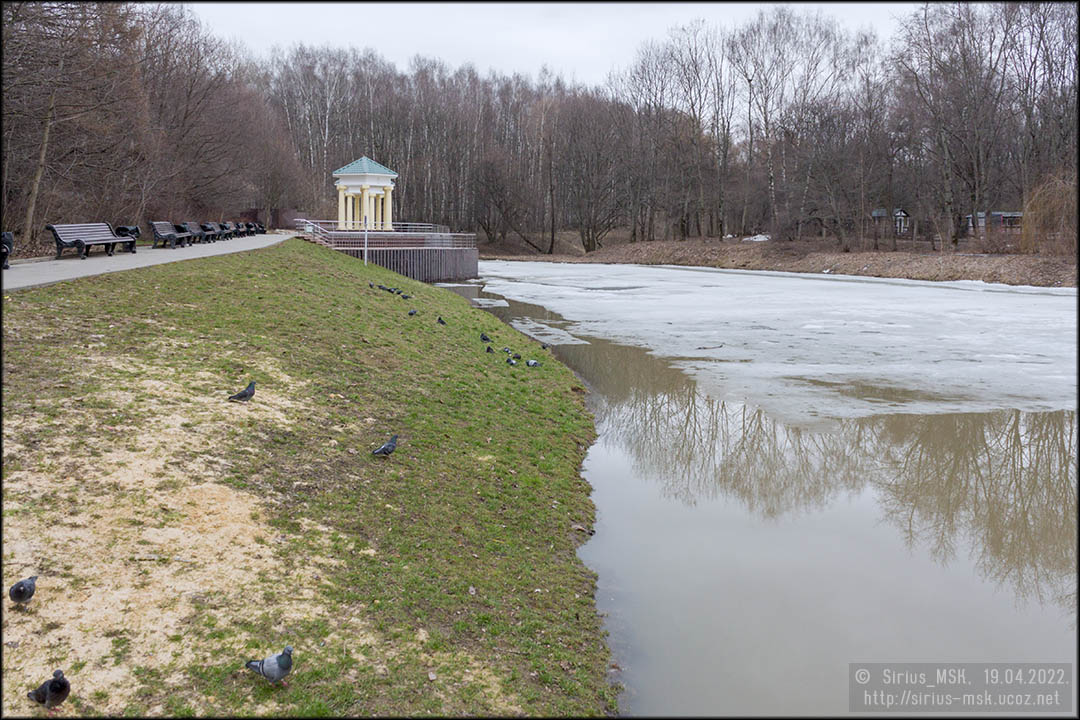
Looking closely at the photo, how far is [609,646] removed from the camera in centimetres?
Answer: 597

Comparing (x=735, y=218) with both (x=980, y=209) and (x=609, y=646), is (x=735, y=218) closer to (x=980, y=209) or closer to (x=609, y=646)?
(x=980, y=209)

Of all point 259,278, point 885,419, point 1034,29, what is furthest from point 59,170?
point 1034,29

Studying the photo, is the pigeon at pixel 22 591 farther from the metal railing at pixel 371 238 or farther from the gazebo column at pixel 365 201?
the gazebo column at pixel 365 201

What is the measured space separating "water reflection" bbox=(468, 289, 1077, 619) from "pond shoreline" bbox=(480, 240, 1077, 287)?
9414 millimetres

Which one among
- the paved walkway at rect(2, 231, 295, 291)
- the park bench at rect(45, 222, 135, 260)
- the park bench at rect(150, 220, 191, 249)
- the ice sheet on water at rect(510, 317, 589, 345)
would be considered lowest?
the ice sheet on water at rect(510, 317, 589, 345)

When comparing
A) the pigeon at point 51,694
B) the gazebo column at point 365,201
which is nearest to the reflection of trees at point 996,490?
the pigeon at point 51,694

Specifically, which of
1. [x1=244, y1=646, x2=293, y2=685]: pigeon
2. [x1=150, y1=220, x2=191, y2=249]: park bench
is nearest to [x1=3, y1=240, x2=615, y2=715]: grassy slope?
[x1=244, y1=646, x2=293, y2=685]: pigeon

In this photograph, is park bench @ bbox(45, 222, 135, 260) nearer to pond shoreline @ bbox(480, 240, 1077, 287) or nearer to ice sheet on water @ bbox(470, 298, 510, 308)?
ice sheet on water @ bbox(470, 298, 510, 308)

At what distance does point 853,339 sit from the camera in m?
19.5

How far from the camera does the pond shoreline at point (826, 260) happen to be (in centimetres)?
3125

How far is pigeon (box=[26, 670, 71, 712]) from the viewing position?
4004mm

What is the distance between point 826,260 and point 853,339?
101ft

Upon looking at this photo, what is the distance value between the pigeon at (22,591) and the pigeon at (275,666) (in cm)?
141

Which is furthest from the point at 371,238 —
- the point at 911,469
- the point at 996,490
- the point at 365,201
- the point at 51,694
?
the point at 51,694
